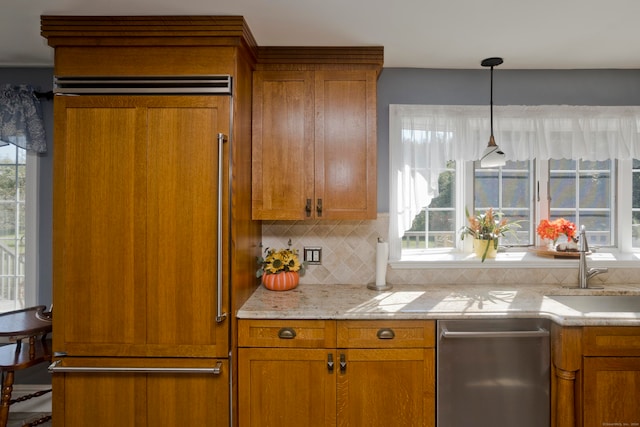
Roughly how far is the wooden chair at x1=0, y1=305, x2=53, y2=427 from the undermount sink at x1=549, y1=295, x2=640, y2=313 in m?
3.14

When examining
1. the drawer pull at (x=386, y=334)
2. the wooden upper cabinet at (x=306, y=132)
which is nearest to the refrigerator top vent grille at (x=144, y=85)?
the wooden upper cabinet at (x=306, y=132)

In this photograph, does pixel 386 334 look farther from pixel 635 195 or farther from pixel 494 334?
pixel 635 195

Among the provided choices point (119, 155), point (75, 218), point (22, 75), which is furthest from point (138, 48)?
point (22, 75)

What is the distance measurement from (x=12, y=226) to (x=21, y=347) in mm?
872

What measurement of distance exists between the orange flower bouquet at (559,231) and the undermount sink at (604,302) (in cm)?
37

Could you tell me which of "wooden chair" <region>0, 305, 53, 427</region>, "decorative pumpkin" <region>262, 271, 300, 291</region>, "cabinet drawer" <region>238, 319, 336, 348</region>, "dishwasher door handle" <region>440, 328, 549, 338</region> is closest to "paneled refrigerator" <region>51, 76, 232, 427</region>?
"cabinet drawer" <region>238, 319, 336, 348</region>

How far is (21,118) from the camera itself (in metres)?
2.63

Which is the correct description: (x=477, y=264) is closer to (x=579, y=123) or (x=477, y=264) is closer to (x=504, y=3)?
(x=579, y=123)

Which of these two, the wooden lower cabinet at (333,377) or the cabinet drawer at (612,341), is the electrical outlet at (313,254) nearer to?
the wooden lower cabinet at (333,377)

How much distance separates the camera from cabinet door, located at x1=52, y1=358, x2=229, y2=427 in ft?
6.44

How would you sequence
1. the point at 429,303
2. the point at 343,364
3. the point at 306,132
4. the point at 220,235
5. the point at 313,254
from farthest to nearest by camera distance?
1. the point at 313,254
2. the point at 306,132
3. the point at 429,303
4. the point at 343,364
5. the point at 220,235

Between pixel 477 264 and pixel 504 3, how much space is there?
1608 mm

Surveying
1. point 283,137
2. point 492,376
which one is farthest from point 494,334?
point 283,137

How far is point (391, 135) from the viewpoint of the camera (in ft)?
9.00
